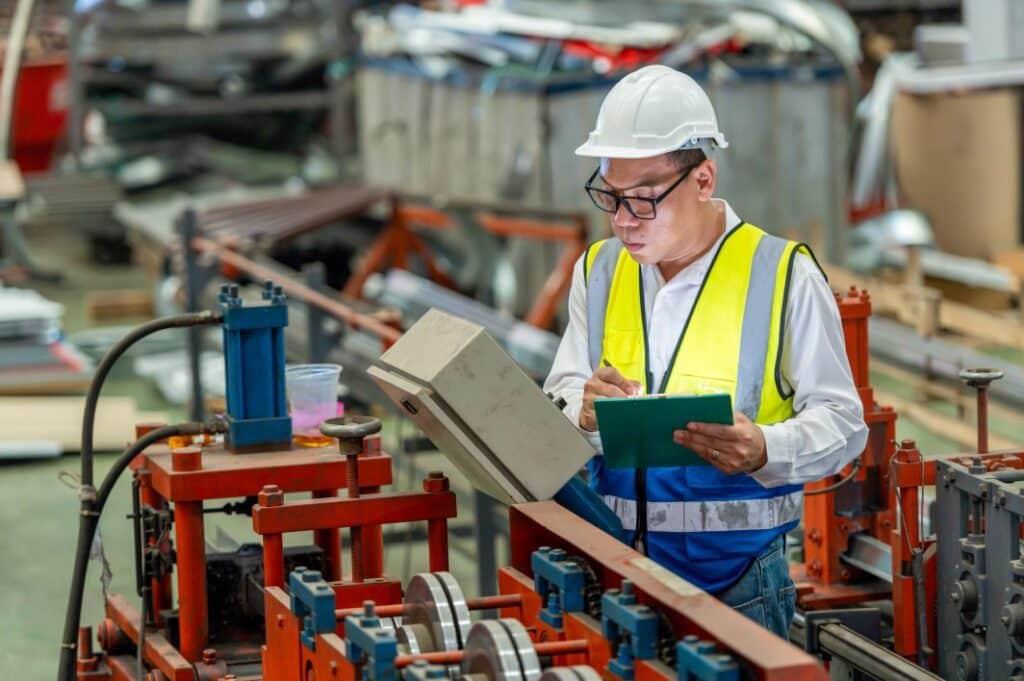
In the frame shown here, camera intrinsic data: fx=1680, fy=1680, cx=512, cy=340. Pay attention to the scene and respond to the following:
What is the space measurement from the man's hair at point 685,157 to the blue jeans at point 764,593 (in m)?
0.80

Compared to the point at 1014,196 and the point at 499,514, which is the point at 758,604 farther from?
the point at 1014,196

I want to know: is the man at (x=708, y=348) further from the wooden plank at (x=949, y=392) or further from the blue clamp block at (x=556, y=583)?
the wooden plank at (x=949, y=392)

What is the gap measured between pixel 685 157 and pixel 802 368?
1.56 feet

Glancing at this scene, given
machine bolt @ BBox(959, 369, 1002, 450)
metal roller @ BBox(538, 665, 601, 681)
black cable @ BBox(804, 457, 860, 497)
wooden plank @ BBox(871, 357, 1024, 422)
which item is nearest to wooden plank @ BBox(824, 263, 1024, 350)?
wooden plank @ BBox(871, 357, 1024, 422)

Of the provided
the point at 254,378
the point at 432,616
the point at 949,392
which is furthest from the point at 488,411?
the point at 949,392

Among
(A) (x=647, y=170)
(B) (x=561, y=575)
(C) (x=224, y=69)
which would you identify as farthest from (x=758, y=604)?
(C) (x=224, y=69)

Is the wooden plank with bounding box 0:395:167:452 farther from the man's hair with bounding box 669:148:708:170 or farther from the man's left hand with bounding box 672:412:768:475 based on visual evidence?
the man's left hand with bounding box 672:412:768:475

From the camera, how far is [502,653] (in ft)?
9.00

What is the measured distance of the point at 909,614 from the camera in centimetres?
404

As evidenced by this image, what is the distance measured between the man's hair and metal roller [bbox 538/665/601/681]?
1087 millimetres

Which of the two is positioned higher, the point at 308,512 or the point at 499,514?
the point at 308,512

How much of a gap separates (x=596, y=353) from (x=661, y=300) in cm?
21

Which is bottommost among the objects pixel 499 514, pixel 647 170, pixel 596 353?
pixel 499 514

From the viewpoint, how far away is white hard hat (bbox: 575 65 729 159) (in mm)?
3295
